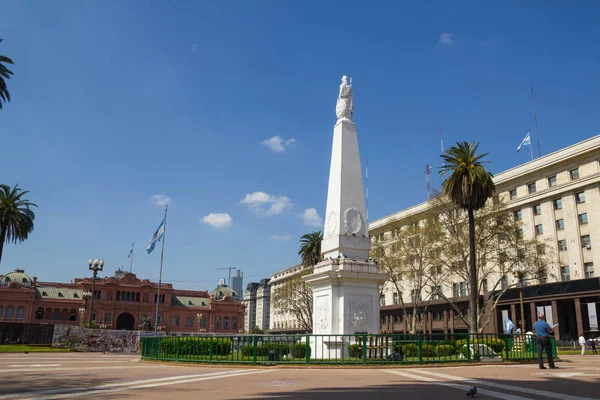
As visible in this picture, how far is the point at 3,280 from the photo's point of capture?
92.6m

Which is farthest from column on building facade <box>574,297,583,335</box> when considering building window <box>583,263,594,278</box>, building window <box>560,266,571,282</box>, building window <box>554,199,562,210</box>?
building window <box>554,199,562,210</box>

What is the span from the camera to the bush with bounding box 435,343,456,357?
713 inches

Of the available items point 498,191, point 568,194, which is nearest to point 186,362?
point 568,194

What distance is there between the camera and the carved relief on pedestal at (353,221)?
840 inches

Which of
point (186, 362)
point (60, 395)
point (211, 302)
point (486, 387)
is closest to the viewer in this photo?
point (60, 395)

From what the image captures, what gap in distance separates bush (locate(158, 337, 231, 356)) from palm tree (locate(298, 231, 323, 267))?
43868 mm

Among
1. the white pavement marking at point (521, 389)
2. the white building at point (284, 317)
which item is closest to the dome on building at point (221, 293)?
the white building at point (284, 317)

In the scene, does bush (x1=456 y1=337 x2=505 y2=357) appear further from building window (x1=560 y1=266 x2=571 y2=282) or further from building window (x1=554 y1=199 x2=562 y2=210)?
building window (x1=554 y1=199 x2=562 y2=210)

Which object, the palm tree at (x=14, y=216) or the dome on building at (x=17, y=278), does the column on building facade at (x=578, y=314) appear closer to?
the palm tree at (x=14, y=216)

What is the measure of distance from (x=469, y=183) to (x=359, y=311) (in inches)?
755

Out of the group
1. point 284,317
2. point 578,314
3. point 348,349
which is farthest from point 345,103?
point 284,317

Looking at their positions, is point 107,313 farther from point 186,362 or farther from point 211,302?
point 186,362

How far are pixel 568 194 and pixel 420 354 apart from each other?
136ft

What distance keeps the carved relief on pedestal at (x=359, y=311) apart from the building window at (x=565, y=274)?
1524 inches
